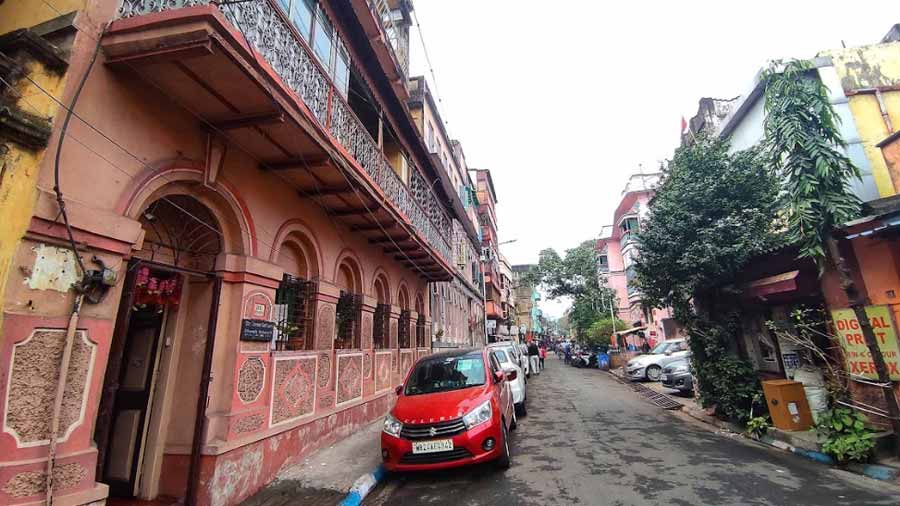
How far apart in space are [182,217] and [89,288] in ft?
6.40

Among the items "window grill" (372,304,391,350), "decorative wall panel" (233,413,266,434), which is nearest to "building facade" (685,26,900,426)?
"window grill" (372,304,391,350)

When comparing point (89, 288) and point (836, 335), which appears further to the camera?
point (836, 335)

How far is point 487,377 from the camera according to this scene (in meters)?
6.70

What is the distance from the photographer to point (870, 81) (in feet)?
28.5

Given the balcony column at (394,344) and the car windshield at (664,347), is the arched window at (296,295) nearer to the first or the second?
the balcony column at (394,344)

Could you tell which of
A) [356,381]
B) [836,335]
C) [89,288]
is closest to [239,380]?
[89,288]

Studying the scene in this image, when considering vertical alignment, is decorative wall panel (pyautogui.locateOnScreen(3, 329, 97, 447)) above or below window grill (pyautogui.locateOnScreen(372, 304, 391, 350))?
below

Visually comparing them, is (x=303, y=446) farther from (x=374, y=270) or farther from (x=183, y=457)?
(x=374, y=270)

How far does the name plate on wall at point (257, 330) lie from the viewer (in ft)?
17.7

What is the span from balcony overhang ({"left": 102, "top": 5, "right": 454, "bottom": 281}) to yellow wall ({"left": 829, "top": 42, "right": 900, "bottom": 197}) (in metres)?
10.3

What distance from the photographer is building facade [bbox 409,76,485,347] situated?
16438 millimetres

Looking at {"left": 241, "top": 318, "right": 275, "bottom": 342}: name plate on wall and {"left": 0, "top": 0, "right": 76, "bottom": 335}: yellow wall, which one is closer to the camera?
{"left": 0, "top": 0, "right": 76, "bottom": 335}: yellow wall

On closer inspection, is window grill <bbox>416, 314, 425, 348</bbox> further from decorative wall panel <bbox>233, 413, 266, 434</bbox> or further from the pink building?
the pink building

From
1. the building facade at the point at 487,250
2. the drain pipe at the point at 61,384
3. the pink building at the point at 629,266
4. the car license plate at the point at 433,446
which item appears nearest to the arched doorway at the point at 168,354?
the drain pipe at the point at 61,384
